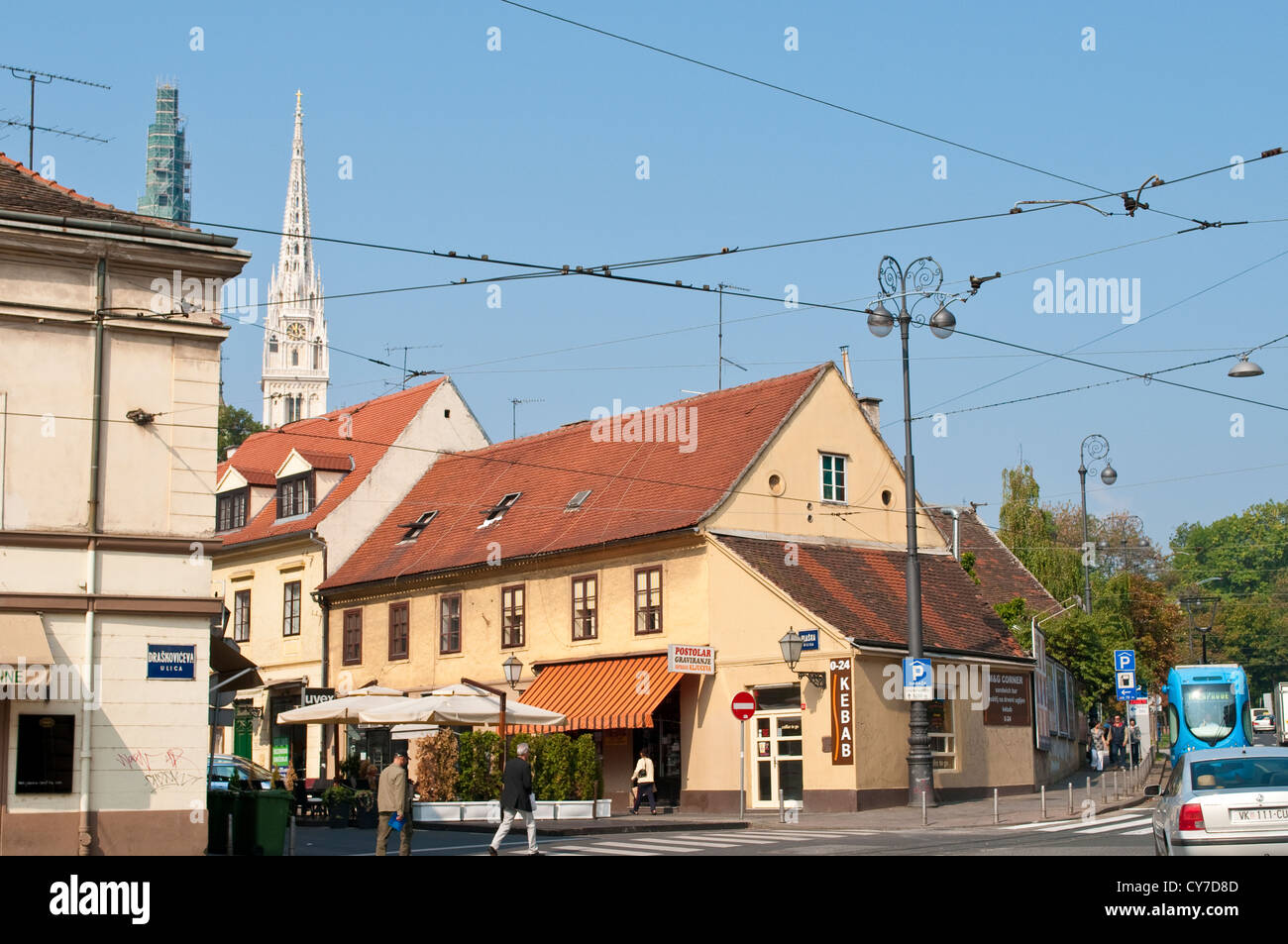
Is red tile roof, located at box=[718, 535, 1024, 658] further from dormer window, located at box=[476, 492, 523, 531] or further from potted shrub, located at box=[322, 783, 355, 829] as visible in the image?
potted shrub, located at box=[322, 783, 355, 829]

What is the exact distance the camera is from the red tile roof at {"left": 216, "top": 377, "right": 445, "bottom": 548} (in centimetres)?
4644

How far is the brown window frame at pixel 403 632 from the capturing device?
42.3m

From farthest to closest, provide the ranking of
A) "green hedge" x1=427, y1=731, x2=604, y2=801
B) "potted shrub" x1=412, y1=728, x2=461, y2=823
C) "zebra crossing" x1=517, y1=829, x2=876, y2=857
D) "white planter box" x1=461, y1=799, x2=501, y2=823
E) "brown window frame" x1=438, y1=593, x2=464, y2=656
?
1. "brown window frame" x1=438, y1=593, x2=464, y2=656
2. "green hedge" x1=427, y1=731, x2=604, y2=801
3. "potted shrub" x1=412, y1=728, x2=461, y2=823
4. "white planter box" x1=461, y1=799, x2=501, y2=823
5. "zebra crossing" x1=517, y1=829, x2=876, y2=857

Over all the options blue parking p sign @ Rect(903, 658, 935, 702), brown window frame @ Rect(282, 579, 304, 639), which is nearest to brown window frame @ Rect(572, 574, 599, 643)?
blue parking p sign @ Rect(903, 658, 935, 702)

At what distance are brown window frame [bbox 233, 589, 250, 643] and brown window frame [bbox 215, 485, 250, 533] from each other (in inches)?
95.2

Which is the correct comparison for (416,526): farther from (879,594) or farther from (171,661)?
(171,661)

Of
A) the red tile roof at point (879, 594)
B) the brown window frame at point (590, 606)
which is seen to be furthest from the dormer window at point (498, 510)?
the red tile roof at point (879, 594)

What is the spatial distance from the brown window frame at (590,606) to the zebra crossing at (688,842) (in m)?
9.98

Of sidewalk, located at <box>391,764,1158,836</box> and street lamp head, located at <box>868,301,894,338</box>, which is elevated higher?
street lamp head, located at <box>868,301,894,338</box>

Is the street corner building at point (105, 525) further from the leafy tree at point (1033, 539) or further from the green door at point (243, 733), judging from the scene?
the leafy tree at point (1033, 539)

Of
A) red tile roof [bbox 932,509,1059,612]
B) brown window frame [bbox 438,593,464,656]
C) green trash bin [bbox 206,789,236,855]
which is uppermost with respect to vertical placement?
red tile roof [bbox 932,509,1059,612]

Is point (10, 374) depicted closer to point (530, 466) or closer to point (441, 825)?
point (441, 825)

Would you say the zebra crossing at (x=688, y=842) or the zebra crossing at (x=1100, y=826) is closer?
the zebra crossing at (x=688, y=842)
